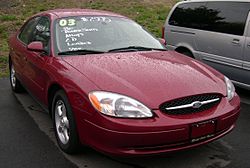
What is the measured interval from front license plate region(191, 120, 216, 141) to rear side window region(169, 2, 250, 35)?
2851mm

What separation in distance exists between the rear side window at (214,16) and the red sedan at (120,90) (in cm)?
175

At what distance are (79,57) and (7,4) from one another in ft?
35.3

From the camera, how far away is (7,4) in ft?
45.4

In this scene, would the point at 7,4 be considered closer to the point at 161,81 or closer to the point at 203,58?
the point at 203,58

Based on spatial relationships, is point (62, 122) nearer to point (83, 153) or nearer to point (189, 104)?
point (83, 153)

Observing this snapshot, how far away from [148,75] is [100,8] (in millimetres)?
10409

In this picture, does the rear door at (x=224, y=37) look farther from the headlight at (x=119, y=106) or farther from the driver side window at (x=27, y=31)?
the headlight at (x=119, y=106)

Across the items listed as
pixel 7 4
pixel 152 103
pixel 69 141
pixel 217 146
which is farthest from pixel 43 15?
pixel 7 4

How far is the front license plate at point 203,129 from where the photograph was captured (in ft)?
11.0

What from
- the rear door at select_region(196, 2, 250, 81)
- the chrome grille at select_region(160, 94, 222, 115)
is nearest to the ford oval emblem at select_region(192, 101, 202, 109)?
the chrome grille at select_region(160, 94, 222, 115)

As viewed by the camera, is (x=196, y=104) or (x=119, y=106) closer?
(x=119, y=106)

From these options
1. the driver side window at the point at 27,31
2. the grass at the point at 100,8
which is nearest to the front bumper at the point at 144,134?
the driver side window at the point at 27,31

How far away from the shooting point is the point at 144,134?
317 cm

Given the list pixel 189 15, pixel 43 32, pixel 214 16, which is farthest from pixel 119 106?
pixel 189 15
